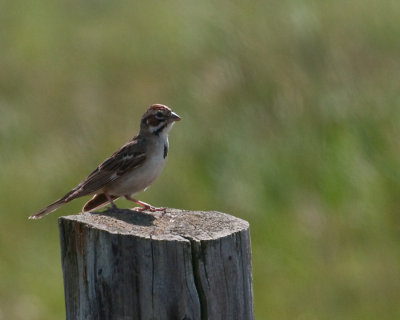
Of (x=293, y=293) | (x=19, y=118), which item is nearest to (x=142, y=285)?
(x=293, y=293)

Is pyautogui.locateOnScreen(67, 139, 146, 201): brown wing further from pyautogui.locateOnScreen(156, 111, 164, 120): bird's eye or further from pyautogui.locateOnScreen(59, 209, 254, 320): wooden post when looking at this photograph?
pyautogui.locateOnScreen(59, 209, 254, 320): wooden post

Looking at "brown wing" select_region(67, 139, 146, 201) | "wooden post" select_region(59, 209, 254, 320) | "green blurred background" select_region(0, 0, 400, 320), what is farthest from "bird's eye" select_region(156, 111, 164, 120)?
"wooden post" select_region(59, 209, 254, 320)

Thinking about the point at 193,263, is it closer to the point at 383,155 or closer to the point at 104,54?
the point at 383,155

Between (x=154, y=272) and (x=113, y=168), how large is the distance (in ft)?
8.97

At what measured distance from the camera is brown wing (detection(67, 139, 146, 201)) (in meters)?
6.71

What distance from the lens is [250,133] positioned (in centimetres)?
1083

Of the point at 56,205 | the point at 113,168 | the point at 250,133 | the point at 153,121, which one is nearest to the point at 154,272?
the point at 56,205

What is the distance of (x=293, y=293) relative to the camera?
29.5ft

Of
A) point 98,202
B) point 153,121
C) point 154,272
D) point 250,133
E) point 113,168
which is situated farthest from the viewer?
point 250,133

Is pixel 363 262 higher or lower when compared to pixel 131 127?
lower

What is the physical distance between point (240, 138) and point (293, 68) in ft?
4.36

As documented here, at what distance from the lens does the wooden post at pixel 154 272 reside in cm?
417

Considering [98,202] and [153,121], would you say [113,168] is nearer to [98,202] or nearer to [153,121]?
[98,202]

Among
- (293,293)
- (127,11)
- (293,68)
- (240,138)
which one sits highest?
(127,11)
